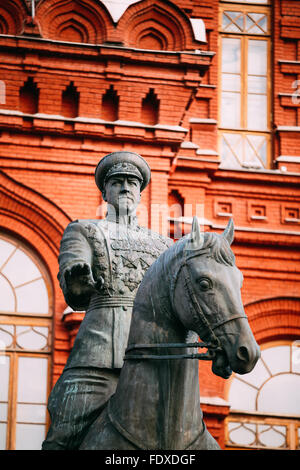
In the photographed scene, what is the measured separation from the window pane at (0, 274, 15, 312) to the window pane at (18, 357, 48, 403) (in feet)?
2.16

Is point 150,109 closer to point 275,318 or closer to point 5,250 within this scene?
point 5,250

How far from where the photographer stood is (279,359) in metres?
15.4

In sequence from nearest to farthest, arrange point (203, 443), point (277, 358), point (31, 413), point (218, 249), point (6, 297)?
point (218, 249), point (203, 443), point (31, 413), point (6, 297), point (277, 358)

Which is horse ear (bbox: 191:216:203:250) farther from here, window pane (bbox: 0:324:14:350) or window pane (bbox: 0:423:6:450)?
window pane (bbox: 0:324:14:350)

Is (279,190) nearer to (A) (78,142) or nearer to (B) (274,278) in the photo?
(B) (274,278)

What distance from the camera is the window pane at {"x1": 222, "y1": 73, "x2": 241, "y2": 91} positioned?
16953 mm

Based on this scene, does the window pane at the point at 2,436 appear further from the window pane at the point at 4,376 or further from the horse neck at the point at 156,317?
the horse neck at the point at 156,317

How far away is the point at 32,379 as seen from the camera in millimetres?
14297

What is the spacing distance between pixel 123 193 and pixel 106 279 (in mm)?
667

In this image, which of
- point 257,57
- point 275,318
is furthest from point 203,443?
point 257,57

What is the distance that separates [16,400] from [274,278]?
3.82m

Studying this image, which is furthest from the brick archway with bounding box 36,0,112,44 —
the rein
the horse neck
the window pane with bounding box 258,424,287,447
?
the rein

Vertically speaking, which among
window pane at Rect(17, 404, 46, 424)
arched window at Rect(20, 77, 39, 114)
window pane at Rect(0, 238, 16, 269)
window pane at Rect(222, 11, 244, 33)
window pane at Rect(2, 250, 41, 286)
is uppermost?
window pane at Rect(222, 11, 244, 33)

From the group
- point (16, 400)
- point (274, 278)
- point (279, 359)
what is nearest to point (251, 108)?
point (274, 278)
